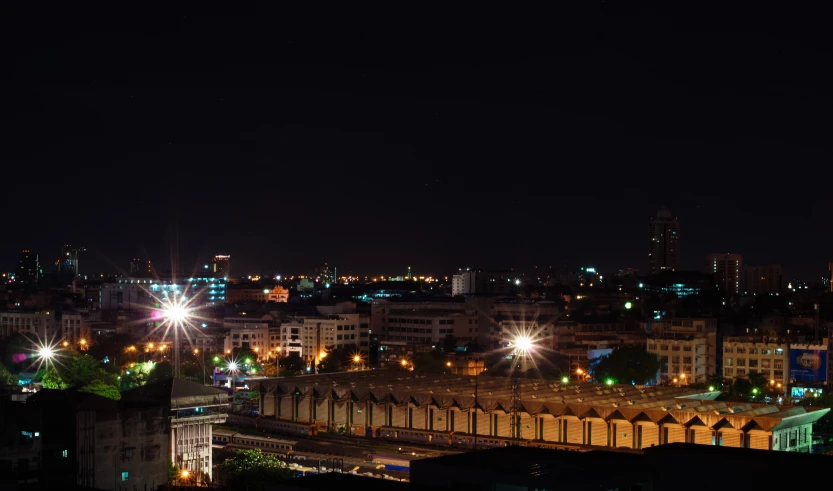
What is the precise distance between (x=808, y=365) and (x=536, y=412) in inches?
473

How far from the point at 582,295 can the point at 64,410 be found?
42309mm

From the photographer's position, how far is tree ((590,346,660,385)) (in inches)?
1180

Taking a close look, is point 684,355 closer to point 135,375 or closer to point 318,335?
point 318,335

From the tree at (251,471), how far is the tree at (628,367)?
15.5 m

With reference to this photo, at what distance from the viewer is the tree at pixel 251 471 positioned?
48.6 feet

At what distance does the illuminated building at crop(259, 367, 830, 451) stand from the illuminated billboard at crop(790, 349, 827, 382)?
7100 millimetres

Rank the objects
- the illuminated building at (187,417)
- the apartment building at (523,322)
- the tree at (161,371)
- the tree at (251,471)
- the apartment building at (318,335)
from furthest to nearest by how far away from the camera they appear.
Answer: the apartment building at (318,335) → the apartment building at (523,322) → the tree at (161,371) → the illuminated building at (187,417) → the tree at (251,471)

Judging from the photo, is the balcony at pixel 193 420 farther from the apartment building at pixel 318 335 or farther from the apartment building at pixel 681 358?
the apartment building at pixel 318 335

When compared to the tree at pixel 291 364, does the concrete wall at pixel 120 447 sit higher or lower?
higher

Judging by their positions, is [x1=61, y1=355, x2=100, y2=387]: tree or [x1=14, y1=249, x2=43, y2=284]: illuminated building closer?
[x1=61, y1=355, x2=100, y2=387]: tree

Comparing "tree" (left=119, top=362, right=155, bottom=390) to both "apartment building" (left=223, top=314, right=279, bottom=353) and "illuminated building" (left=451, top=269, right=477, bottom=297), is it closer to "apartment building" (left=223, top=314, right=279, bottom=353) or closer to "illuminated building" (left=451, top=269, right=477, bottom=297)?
"apartment building" (left=223, top=314, right=279, bottom=353)

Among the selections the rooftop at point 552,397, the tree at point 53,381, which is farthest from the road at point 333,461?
the tree at point 53,381

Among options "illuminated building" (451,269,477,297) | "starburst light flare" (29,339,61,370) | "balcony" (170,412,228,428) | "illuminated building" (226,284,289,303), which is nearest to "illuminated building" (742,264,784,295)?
"illuminated building" (451,269,477,297)

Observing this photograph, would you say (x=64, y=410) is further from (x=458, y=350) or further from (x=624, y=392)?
(x=458, y=350)
